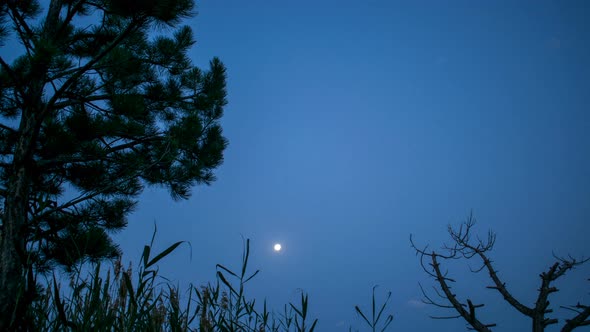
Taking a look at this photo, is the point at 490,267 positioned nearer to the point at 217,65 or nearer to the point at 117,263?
the point at 117,263

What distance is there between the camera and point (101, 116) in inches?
235

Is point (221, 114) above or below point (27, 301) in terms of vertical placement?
above

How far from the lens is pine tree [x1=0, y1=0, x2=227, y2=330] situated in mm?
5086

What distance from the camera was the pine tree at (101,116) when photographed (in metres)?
5.09

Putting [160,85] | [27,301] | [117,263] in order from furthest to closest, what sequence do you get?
[160,85] → [117,263] → [27,301]

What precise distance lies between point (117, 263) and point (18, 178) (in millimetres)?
4923

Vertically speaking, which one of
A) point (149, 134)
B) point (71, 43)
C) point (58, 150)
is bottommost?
point (58, 150)

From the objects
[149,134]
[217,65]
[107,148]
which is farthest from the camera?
[217,65]

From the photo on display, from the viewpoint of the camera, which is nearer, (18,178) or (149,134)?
(18,178)

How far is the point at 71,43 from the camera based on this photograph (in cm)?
742

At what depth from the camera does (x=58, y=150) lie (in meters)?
5.85

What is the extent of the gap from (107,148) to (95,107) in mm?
911

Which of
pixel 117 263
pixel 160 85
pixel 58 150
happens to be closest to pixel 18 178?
pixel 58 150

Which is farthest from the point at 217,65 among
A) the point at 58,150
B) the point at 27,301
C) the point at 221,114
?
the point at 27,301
